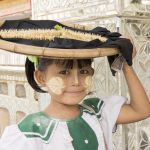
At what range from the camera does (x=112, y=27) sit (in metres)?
2.00

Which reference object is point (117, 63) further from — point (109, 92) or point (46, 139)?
point (109, 92)

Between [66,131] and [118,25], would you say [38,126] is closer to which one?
[66,131]

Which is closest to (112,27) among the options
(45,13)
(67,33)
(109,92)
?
(109,92)

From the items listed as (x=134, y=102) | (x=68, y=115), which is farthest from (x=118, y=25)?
(x=68, y=115)

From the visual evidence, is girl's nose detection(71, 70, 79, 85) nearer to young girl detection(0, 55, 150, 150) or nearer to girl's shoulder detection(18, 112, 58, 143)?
young girl detection(0, 55, 150, 150)

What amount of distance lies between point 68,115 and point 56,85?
0.14 m

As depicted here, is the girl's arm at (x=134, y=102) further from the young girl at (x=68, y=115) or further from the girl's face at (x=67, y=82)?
the girl's face at (x=67, y=82)

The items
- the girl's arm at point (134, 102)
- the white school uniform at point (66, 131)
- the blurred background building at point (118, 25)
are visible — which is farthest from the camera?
the blurred background building at point (118, 25)

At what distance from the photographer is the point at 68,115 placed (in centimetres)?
138

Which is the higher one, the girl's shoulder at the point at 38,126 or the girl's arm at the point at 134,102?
the girl's arm at the point at 134,102

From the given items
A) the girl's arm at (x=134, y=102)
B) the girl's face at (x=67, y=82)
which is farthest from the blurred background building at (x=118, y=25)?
the girl's face at (x=67, y=82)

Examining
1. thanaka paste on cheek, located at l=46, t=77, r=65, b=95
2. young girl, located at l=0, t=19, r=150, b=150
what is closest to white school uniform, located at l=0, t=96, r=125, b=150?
young girl, located at l=0, t=19, r=150, b=150

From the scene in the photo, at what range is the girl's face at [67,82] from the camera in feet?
4.27

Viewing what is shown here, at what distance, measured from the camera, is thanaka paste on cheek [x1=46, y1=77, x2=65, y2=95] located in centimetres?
130
